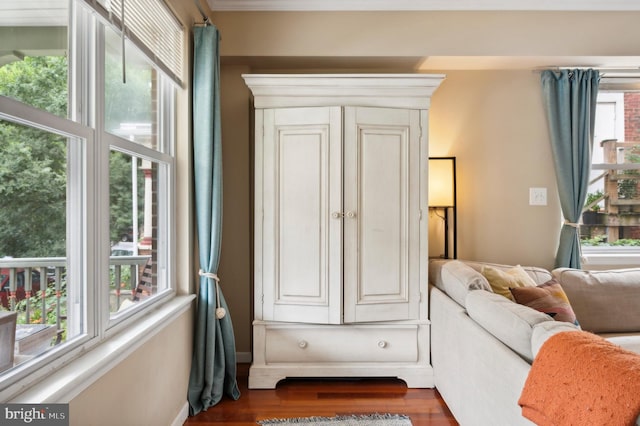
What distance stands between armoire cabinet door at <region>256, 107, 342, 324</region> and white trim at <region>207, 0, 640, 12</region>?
2.51 ft

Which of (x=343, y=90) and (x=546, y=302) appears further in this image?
(x=343, y=90)

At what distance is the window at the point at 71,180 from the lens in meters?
0.99

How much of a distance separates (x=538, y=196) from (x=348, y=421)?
7.14 feet

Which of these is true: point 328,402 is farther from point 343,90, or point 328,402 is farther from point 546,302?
point 343,90

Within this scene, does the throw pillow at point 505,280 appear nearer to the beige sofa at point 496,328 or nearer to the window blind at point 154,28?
the beige sofa at point 496,328

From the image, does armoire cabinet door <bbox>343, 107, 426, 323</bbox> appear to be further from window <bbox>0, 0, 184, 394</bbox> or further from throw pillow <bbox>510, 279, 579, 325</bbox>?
window <bbox>0, 0, 184, 394</bbox>

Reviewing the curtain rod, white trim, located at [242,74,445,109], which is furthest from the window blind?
the curtain rod

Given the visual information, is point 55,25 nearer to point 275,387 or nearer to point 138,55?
point 138,55

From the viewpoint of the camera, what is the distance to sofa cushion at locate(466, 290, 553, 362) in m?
1.32

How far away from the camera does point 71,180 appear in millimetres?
1220

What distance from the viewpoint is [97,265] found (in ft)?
4.34

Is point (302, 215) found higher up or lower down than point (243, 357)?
higher up

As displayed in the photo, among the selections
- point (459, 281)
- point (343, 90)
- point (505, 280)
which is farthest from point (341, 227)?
point (505, 280)

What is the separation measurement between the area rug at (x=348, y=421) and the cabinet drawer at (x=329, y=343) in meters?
0.39
